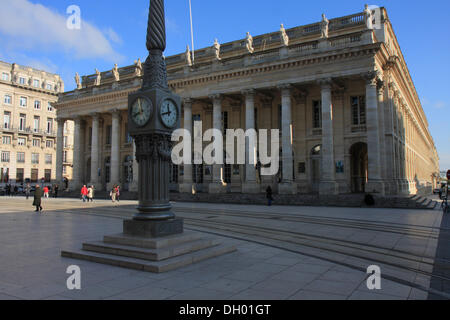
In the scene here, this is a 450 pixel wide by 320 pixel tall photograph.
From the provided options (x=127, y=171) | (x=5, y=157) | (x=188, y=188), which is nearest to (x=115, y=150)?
(x=127, y=171)

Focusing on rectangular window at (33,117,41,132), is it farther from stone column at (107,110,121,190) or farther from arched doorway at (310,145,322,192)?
arched doorway at (310,145,322,192)

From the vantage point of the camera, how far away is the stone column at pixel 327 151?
1119 inches

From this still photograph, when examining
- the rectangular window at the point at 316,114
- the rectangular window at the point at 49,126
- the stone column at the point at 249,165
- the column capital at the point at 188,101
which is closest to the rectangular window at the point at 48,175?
the rectangular window at the point at 49,126

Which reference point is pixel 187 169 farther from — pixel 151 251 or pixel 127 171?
pixel 151 251

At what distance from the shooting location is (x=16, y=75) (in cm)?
6119

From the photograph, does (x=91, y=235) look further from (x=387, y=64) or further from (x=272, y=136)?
(x=387, y=64)

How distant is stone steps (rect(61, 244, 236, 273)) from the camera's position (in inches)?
277

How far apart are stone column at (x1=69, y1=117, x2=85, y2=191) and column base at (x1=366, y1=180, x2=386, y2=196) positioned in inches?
1421

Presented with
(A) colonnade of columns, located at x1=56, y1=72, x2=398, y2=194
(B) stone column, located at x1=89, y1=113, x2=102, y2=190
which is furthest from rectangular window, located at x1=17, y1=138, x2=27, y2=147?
(A) colonnade of columns, located at x1=56, y1=72, x2=398, y2=194

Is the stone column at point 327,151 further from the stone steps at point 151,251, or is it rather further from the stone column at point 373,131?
the stone steps at point 151,251

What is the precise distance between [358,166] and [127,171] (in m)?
28.3

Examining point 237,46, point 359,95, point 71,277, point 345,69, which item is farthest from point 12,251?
point 237,46

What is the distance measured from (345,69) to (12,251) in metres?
26.7

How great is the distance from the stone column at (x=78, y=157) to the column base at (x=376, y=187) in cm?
3609
